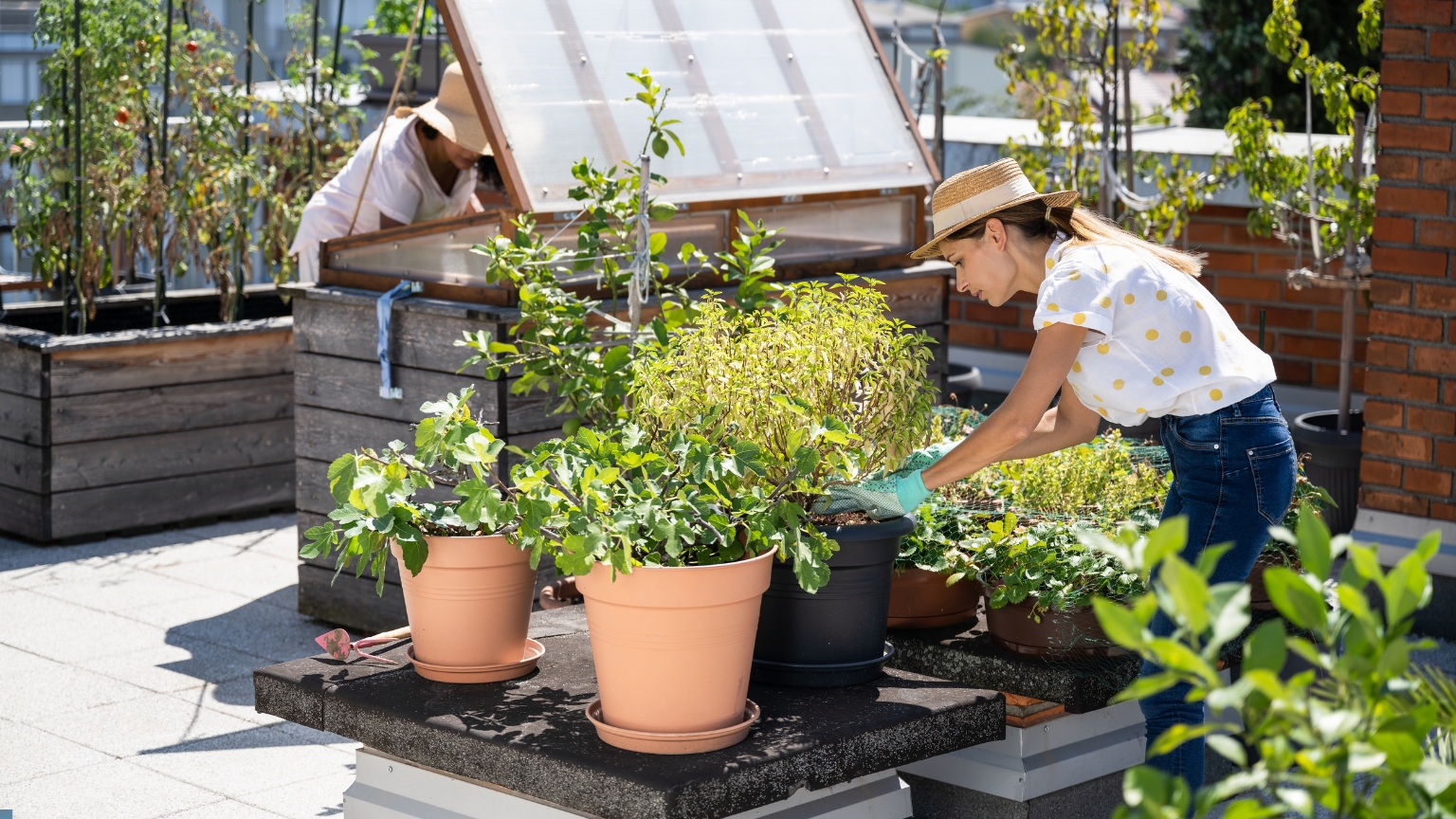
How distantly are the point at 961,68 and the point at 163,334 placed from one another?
53.6m

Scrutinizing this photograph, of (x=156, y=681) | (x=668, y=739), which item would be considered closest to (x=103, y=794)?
(x=156, y=681)

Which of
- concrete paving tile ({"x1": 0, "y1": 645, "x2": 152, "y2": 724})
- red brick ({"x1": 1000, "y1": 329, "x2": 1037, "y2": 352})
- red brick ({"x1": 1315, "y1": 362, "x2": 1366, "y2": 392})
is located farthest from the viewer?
red brick ({"x1": 1000, "y1": 329, "x2": 1037, "y2": 352})

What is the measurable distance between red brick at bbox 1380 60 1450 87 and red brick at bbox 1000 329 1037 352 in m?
2.64

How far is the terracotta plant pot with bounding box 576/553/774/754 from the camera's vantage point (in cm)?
239

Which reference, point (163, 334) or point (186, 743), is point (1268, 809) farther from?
point (163, 334)

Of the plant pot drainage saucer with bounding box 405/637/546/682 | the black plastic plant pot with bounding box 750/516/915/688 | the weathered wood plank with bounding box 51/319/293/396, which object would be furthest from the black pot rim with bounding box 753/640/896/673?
the weathered wood plank with bounding box 51/319/293/396

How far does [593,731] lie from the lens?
2.55 m

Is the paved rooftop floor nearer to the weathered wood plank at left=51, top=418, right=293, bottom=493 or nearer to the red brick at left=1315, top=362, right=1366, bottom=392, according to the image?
the weathered wood plank at left=51, top=418, right=293, bottom=493

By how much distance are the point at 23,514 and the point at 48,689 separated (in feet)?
5.46

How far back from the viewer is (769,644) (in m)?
2.80

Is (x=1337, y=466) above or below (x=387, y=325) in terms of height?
below

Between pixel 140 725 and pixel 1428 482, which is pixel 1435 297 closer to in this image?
pixel 1428 482

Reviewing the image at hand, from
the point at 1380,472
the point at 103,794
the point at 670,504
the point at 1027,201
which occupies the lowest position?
the point at 103,794

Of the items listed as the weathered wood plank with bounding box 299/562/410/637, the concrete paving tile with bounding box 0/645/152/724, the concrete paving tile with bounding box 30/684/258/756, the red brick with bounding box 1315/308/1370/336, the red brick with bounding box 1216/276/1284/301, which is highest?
the red brick with bounding box 1216/276/1284/301
